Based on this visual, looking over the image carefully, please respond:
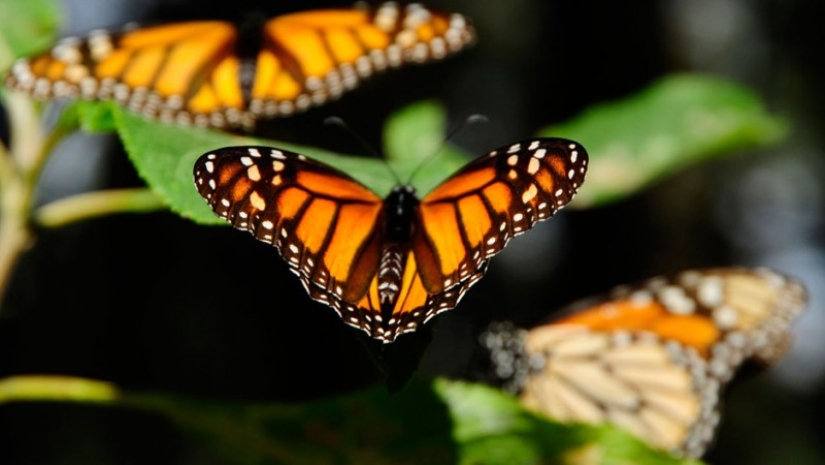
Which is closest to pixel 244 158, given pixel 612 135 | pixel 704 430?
pixel 612 135

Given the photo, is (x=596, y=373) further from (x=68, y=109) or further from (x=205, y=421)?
(x=68, y=109)

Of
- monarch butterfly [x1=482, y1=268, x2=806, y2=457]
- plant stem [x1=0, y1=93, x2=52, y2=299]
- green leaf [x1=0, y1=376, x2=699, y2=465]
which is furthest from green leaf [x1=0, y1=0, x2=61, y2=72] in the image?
monarch butterfly [x1=482, y1=268, x2=806, y2=457]

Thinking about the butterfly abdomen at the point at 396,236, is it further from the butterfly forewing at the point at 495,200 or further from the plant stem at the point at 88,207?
the plant stem at the point at 88,207

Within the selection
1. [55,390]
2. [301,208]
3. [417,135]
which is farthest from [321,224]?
[417,135]

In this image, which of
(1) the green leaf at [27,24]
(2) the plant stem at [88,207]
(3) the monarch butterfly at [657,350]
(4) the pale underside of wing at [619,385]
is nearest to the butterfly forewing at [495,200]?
(2) the plant stem at [88,207]

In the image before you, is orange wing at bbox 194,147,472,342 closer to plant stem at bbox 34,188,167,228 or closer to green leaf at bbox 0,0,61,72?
plant stem at bbox 34,188,167,228

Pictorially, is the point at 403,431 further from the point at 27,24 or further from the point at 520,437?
the point at 27,24
